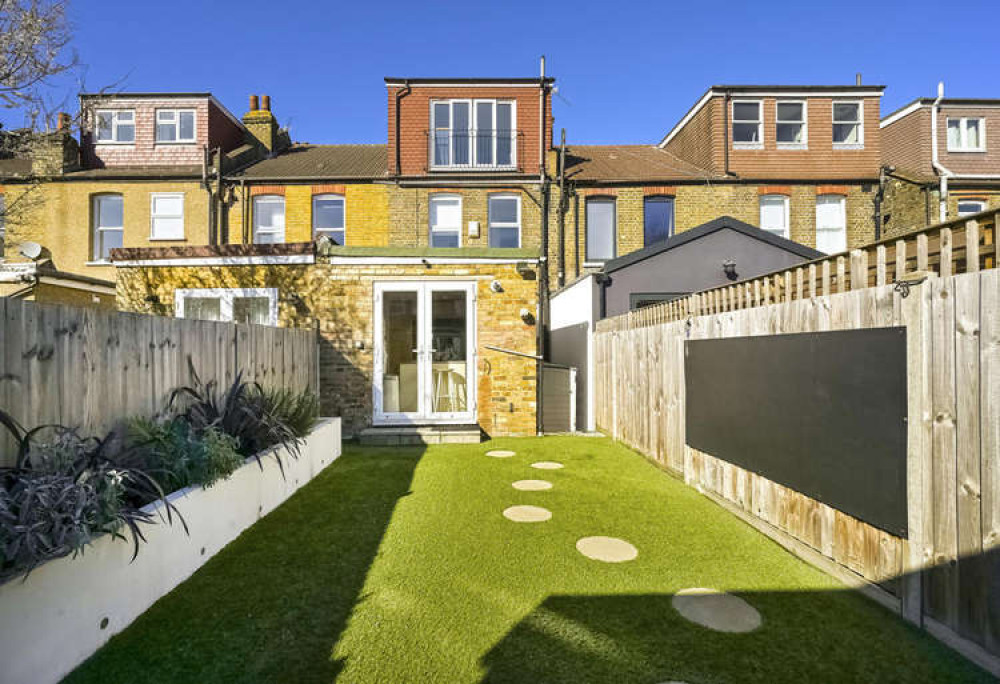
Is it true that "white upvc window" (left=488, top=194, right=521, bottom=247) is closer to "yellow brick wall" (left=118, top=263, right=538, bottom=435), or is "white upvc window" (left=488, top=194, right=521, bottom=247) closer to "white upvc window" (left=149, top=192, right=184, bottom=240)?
"yellow brick wall" (left=118, top=263, right=538, bottom=435)

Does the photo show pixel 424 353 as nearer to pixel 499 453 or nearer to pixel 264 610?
pixel 499 453

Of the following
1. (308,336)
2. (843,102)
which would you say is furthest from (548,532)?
(843,102)

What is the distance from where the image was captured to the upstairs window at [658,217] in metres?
14.5

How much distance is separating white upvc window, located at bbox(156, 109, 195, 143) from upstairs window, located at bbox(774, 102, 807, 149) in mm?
18285

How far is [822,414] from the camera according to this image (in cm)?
317

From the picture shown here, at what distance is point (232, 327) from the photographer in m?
4.65

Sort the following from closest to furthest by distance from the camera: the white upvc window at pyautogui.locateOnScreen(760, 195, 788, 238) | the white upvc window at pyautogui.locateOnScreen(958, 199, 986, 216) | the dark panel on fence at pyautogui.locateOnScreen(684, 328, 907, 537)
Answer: the dark panel on fence at pyautogui.locateOnScreen(684, 328, 907, 537) → the white upvc window at pyautogui.locateOnScreen(760, 195, 788, 238) → the white upvc window at pyautogui.locateOnScreen(958, 199, 986, 216)

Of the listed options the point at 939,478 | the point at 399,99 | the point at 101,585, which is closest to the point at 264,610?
the point at 101,585

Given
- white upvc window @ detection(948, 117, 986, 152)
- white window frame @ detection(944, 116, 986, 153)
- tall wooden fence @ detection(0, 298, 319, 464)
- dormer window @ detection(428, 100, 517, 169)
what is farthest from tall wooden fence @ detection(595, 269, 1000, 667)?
white upvc window @ detection(948, 117, 986, 152)

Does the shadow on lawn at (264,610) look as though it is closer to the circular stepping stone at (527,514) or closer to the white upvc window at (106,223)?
the circular stepping stone at (527,514)

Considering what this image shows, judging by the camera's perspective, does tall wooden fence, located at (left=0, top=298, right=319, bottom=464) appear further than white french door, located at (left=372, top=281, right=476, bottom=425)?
No

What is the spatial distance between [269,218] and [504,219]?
23.1 ft

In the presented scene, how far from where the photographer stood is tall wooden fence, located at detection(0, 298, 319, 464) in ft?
7.73

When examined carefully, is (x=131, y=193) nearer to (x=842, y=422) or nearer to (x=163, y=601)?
(x=163, y=601)
